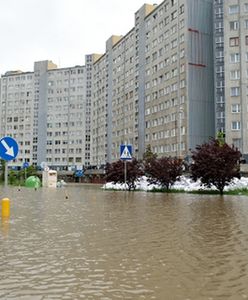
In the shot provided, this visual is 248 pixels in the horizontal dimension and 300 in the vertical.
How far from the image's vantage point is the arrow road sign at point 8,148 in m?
12.7

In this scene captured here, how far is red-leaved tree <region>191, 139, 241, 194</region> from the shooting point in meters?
33.5

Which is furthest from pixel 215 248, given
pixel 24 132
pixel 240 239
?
pixel 24 132

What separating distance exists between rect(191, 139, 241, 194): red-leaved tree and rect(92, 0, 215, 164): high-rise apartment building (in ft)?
143

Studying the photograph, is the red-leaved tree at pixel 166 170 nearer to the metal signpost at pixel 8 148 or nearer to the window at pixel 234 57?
the metal signpost at pixel 8 148

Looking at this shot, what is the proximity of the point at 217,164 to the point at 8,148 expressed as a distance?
2329cm

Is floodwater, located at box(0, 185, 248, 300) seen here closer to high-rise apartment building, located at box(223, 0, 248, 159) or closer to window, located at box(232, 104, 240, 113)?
high-rise apartment building, located at box(223, 0, 248, 159)

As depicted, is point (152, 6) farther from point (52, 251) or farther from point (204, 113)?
point (52, 251)

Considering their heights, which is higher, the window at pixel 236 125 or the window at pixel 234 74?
the window at pixel 234 74

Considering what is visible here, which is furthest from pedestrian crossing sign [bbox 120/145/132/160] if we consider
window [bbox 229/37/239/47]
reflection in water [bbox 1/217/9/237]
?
window [bbox 229/37/239/47]

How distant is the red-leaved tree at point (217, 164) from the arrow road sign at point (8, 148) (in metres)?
23.0

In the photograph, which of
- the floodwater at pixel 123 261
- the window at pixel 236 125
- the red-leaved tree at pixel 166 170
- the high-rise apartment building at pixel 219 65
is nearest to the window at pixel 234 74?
the high-rise apartment building at pixel 219 65

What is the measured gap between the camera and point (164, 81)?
89.7 meters

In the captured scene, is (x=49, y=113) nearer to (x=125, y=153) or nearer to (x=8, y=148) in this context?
(x=125, y=153)

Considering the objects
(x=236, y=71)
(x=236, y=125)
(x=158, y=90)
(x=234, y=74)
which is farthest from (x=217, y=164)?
(x=158, y=90)
